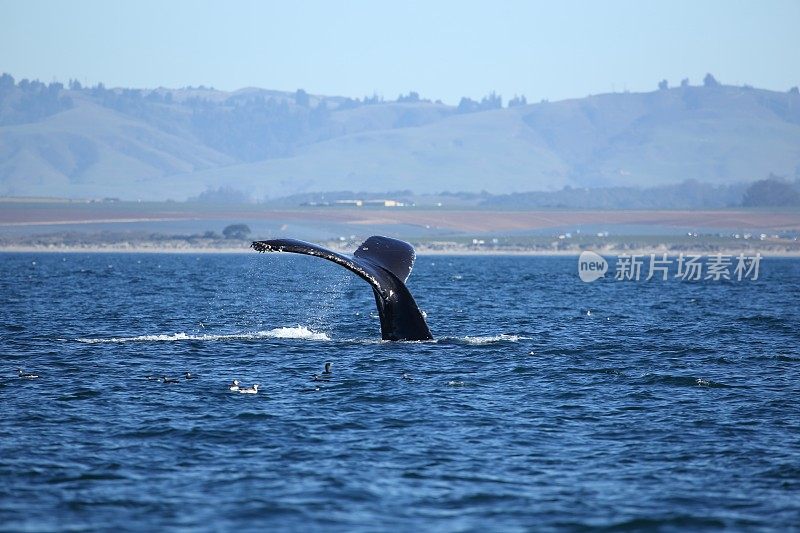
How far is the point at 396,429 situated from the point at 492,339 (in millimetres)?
14884

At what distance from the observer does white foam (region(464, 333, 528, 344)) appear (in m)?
34.3

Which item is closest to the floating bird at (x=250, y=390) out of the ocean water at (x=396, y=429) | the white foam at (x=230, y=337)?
the ocean water at (x=396, y=429)

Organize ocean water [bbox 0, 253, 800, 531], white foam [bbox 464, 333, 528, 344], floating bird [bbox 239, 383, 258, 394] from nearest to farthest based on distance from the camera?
ocean water [bbox 0, 253, 800, 531]
floating bird [bbox 239, 383, 258, 394]
white foam [bbox 464, 333, 528, 344]

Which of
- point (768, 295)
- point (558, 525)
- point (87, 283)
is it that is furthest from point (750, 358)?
point (87, 283)

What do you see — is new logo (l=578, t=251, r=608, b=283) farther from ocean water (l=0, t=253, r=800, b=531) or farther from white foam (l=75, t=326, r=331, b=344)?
ocean water (l=0, t=253, r=800, b=531)

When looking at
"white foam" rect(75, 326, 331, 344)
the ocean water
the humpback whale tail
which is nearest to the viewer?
the ocean water

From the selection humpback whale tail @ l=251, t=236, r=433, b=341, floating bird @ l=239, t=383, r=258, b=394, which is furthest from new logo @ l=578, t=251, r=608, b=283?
floating bird @ l=239, t=383, r=258, b=394

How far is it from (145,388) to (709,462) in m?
11.4

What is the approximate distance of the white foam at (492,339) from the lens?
34275mm

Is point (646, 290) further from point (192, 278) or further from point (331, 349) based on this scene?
point (331, 349)

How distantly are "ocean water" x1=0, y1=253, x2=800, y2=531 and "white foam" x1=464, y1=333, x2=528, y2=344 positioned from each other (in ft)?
0.73

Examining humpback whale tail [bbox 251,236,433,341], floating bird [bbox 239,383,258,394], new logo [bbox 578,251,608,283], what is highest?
humpback whale tail [bbox 251,236,433,341]

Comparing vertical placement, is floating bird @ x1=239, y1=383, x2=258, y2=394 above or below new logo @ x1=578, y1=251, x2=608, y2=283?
above

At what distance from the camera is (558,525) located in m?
15.0
